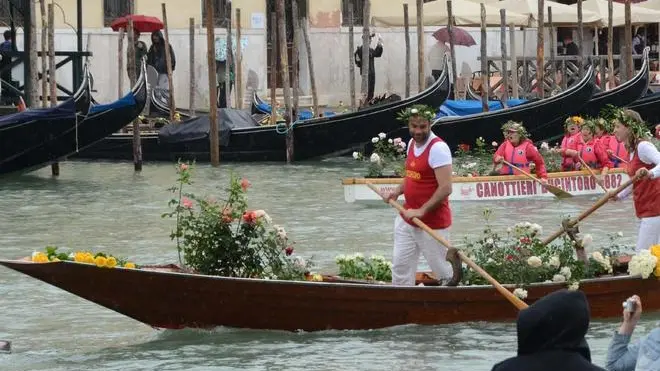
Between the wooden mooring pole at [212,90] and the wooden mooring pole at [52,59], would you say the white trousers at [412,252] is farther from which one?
the wooden mooring pole at [212,90]

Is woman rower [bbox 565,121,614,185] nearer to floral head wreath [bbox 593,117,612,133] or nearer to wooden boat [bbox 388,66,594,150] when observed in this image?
floral head wreath [bbox 593,117,612,133]

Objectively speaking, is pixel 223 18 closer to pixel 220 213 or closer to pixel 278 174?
pixel 278 174

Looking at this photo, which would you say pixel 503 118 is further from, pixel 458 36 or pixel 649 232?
pixel 649 232

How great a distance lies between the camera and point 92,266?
701 cm

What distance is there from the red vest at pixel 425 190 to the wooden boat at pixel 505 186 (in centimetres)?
593

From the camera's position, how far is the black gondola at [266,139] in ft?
61.7

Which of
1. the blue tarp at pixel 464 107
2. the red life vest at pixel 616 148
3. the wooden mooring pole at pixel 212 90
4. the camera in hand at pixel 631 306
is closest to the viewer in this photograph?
the camera in hand at pixel 631 306

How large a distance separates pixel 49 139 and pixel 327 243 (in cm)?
574

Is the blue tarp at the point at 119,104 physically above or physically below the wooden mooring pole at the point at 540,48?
below

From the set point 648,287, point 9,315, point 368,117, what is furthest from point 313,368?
point 368,117

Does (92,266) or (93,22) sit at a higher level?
→ (93,22)

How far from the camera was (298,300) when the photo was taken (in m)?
7.36

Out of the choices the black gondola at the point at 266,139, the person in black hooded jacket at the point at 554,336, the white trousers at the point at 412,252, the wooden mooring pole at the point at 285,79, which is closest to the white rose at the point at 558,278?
the white trousers at the point at 412,252

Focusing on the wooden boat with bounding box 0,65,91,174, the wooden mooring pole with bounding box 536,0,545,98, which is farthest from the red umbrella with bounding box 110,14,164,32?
the wooden boat with bounding box 0,65,91,174
